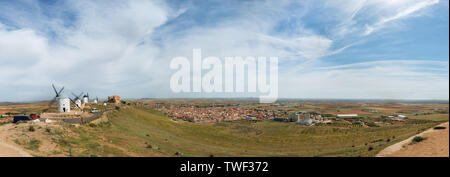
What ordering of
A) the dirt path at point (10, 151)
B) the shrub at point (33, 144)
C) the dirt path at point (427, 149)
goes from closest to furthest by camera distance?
1. the dirt path at point (427, 149)
2. the dirt path at point (10, 151)
3. the shrub at point (33, 144)

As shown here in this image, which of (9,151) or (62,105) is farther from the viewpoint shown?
(62,105)

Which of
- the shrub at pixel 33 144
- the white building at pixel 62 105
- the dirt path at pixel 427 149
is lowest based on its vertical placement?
the shrub at pixel 33 144

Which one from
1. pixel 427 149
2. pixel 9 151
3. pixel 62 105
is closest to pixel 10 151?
pixel 9 151

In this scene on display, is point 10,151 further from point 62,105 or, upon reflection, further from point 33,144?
point 62,105

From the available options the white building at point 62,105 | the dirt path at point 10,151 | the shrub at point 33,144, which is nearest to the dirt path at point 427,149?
the dirt path at point 10,151

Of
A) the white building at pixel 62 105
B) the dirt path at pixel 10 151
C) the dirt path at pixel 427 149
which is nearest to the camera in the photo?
the dirt path at pixel 427 149

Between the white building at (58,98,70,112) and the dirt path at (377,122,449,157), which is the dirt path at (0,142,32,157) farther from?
the white building at (58,98,70,112)

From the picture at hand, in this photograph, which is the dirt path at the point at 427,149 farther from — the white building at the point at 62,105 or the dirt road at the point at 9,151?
the white building at the point at 62,105
